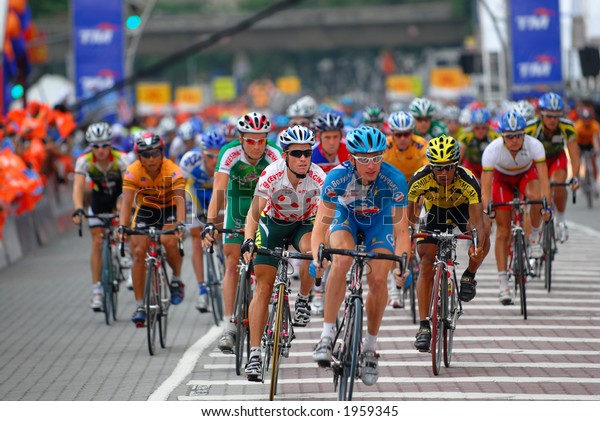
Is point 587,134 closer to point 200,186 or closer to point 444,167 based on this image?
point 200,186

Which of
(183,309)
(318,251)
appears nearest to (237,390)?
(318,251)

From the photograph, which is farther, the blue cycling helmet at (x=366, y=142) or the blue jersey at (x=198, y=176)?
the blue jersey at (x=198, y=176)

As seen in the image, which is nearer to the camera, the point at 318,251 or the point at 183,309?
the point at 318,251

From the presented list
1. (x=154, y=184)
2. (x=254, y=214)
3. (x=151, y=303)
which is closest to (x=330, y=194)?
(x=254, y=214)

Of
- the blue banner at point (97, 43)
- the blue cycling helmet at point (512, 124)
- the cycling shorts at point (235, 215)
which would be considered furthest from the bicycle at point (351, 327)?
the blue banner at point (97, 43)

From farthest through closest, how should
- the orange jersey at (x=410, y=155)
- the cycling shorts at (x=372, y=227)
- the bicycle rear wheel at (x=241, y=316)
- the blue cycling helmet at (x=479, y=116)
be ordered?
the blue cycling helmet at (x=479, y=116), the orange jersey at (x=410, y=155), the bicycle rear wheel at (x=241, y=316), the cycling shorts at (x=372, y=227)

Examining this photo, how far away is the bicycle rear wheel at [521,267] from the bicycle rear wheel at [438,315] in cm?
302

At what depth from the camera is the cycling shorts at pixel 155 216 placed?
48.1ft

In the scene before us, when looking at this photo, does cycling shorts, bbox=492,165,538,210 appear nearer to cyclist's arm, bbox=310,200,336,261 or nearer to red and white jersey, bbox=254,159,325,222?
red and white jersey, bbox=254,159,325,222

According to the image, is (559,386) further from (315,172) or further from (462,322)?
(462,322)

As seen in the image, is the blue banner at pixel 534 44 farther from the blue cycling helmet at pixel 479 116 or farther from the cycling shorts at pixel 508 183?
the cycling shorts at pixel 508 183

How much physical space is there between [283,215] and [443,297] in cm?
141

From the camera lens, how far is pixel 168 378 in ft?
38.5

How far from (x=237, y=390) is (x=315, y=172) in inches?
67.4
